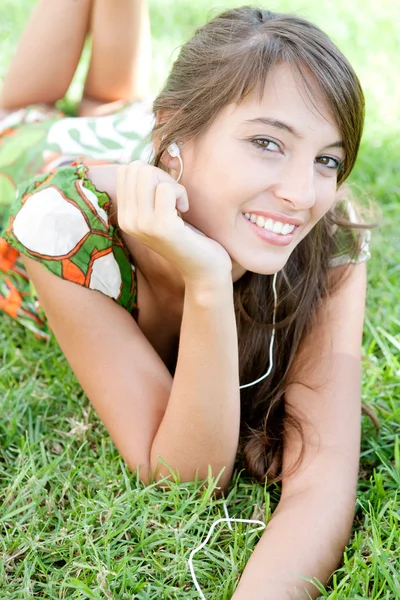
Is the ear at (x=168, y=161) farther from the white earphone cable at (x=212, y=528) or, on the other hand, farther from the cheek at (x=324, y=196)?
the white earphone cable at (x=212, y=528)

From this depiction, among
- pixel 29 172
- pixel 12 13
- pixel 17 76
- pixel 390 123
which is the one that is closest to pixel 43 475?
pixel 29 172

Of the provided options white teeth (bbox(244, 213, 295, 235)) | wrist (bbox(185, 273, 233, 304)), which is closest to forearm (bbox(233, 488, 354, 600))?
wrist (bbox(185, 273, 233, 304))

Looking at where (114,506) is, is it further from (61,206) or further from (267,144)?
(267,144)

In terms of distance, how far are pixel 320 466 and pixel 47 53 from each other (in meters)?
2.12

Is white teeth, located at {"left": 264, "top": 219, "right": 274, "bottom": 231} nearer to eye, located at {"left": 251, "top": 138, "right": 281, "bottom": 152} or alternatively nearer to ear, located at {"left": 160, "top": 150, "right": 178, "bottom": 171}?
eye, located at {"left": 251, "top": 138, "right": 281, "bottom": 152}

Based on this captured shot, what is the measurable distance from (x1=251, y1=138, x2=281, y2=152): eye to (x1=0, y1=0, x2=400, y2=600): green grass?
0.87 metres

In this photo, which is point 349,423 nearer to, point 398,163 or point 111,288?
point 111,288

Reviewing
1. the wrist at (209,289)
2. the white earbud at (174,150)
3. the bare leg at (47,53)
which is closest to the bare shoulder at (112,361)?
the wrist at (209,289)

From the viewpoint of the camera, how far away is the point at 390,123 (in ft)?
14.8

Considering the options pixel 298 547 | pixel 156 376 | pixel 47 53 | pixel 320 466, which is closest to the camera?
pixel 298 547

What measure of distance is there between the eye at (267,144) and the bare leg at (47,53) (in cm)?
158

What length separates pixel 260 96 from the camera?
1.96 meters


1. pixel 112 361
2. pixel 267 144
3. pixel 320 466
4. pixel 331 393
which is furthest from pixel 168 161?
pixel 320 466

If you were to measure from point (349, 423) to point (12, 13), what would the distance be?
435cm
